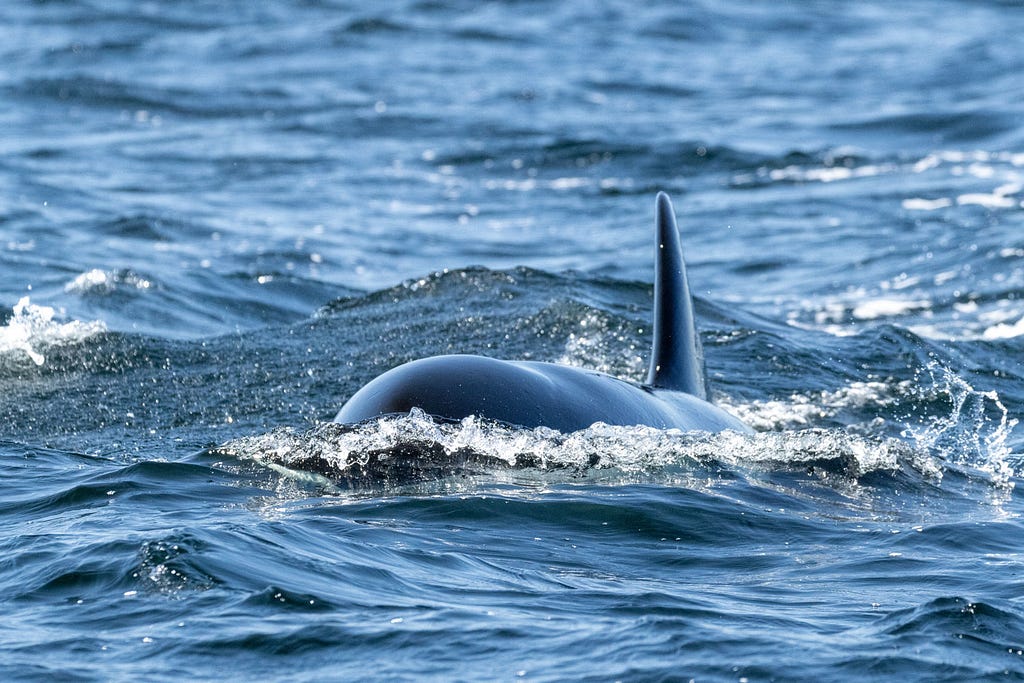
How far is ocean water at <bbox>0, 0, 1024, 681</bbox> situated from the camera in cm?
481

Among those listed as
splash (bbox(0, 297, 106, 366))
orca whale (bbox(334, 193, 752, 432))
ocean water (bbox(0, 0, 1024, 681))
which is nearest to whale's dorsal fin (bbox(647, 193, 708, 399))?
orca whale (bbox(334, 193, 752, 432))

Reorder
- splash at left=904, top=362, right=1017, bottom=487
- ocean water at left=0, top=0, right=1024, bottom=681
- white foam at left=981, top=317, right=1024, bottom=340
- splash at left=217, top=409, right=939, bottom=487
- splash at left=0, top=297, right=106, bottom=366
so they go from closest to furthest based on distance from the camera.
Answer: ocean water at left=0, top=0, right=1024, bottom=681 < splash at left=217, top=409, right=939, bottom=487 < splash at left=904, top=362, right=1017, bottom=487 < splash at left=0, top=297, right=106, bottom=366 < white foam at left=981, top=317, right=1024, bottom=340

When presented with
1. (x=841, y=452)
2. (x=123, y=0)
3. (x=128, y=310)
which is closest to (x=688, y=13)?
(x=123, y=0)

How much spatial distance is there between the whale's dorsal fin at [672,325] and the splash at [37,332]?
13.2 ft

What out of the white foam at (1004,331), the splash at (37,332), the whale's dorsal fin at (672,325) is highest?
the whale's dorsal fin at (672,325)

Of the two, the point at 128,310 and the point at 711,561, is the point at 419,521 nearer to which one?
the point at 711,561

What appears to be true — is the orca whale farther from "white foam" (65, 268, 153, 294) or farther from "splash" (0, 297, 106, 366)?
"white foam" (65, 268, 153, 294)

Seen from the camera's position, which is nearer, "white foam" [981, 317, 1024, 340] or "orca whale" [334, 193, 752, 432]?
"orca whale" [334, 193, 752, 432]

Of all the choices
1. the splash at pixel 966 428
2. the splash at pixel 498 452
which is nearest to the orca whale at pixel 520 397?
the splash at pixel 498 452

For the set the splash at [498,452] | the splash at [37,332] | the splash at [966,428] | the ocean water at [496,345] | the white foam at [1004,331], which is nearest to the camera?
the ocean water at [496,345]

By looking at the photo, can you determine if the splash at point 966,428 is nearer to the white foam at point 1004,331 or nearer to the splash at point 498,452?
the splash at point 498,452

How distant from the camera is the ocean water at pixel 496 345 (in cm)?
481

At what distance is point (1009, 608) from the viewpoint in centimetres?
509

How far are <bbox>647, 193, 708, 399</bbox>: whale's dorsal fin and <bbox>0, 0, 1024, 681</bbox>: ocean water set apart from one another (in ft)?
2.66
